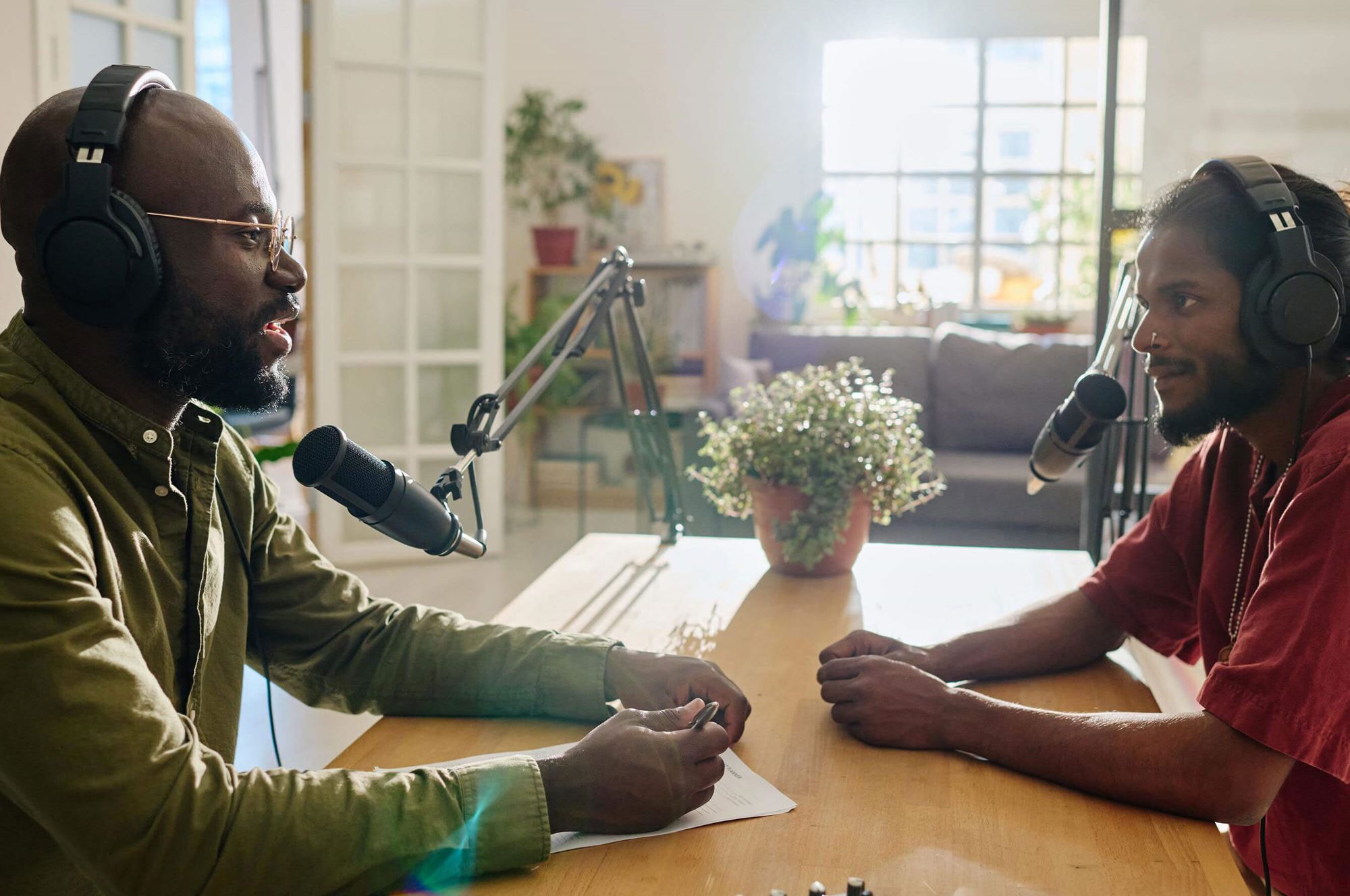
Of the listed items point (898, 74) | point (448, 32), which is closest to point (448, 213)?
point (448, 32)

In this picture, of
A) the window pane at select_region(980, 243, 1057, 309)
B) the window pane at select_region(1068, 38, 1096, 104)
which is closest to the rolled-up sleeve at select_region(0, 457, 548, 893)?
the window pane at select_region(980, 243, 1057, 309)

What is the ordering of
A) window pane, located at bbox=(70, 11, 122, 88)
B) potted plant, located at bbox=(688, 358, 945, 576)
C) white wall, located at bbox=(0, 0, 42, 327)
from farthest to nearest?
window pane, located at bbox=(70, 11, 122, 88)
white wall, located at bbox=(0, 0, 42, 327)
potted plant, located at bbox=(688, 358, 945, 576)

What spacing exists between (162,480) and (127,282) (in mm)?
184

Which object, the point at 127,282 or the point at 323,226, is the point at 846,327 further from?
the point at 127,282

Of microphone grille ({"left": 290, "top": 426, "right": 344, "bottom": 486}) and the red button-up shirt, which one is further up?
microphone grille ({"left": 290, "top": 426, "right": 344, "bottom": 486})

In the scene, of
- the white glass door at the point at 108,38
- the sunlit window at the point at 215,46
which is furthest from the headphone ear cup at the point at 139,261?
the sunlit window at the point at 215,46

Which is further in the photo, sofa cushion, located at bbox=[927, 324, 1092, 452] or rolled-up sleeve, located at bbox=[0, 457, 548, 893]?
sofa cushion, located at bbox=[927, 324, 1092, 452]

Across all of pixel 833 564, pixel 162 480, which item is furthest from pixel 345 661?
pixel 833 564

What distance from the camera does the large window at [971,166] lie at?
620 cm

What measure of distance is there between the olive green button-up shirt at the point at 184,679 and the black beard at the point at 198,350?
4 cm

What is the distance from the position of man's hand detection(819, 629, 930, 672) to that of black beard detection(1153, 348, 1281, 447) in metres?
0.40

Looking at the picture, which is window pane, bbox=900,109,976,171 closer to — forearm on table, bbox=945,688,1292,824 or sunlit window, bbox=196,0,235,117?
sunlit window, bbox=196,0,235,117

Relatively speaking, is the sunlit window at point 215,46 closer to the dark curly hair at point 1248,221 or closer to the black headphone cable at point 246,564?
the black headphone cable at point 246,564

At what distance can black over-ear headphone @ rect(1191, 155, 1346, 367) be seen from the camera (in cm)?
111
